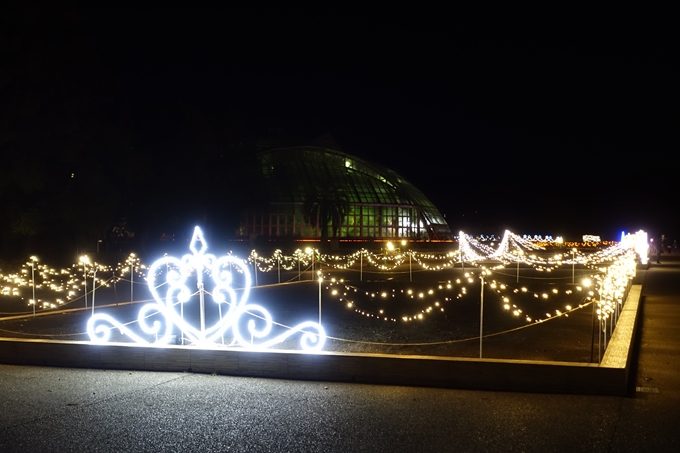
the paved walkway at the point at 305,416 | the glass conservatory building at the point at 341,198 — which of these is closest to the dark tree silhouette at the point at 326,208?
the glass conservatory building at the point at 341,198

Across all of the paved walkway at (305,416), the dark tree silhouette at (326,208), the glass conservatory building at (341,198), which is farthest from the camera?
the glass conservatory building at (341,198)

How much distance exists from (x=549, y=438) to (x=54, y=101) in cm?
2509

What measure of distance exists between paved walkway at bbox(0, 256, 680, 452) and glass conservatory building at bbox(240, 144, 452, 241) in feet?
143

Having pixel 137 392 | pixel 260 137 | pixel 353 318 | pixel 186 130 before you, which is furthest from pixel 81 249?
pixel 260 137

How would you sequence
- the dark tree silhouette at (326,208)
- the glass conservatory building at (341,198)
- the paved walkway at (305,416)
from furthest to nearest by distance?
the glass conservatory building at (341,198), the dark tree silhouette at (326,208), the paved walkway at (305,416)

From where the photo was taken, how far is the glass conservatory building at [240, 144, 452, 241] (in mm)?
57969

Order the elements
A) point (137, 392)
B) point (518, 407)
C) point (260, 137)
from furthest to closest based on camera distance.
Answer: point (260, 137), point (137, 392), point (518, 407)

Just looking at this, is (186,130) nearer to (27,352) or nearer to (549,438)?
(27,352)

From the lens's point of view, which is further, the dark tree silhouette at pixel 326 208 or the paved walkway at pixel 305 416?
the dark tree silhouette at pixel 326 208

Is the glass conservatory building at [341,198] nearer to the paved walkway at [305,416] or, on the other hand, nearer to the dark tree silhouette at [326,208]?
the dark tree silhouette at [326,208]

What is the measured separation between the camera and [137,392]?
7699mm

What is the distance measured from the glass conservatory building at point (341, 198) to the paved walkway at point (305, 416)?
4372 cm

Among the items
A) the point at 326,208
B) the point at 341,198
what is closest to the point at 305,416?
the point at 326,208

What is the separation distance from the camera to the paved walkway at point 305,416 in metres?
5.86
